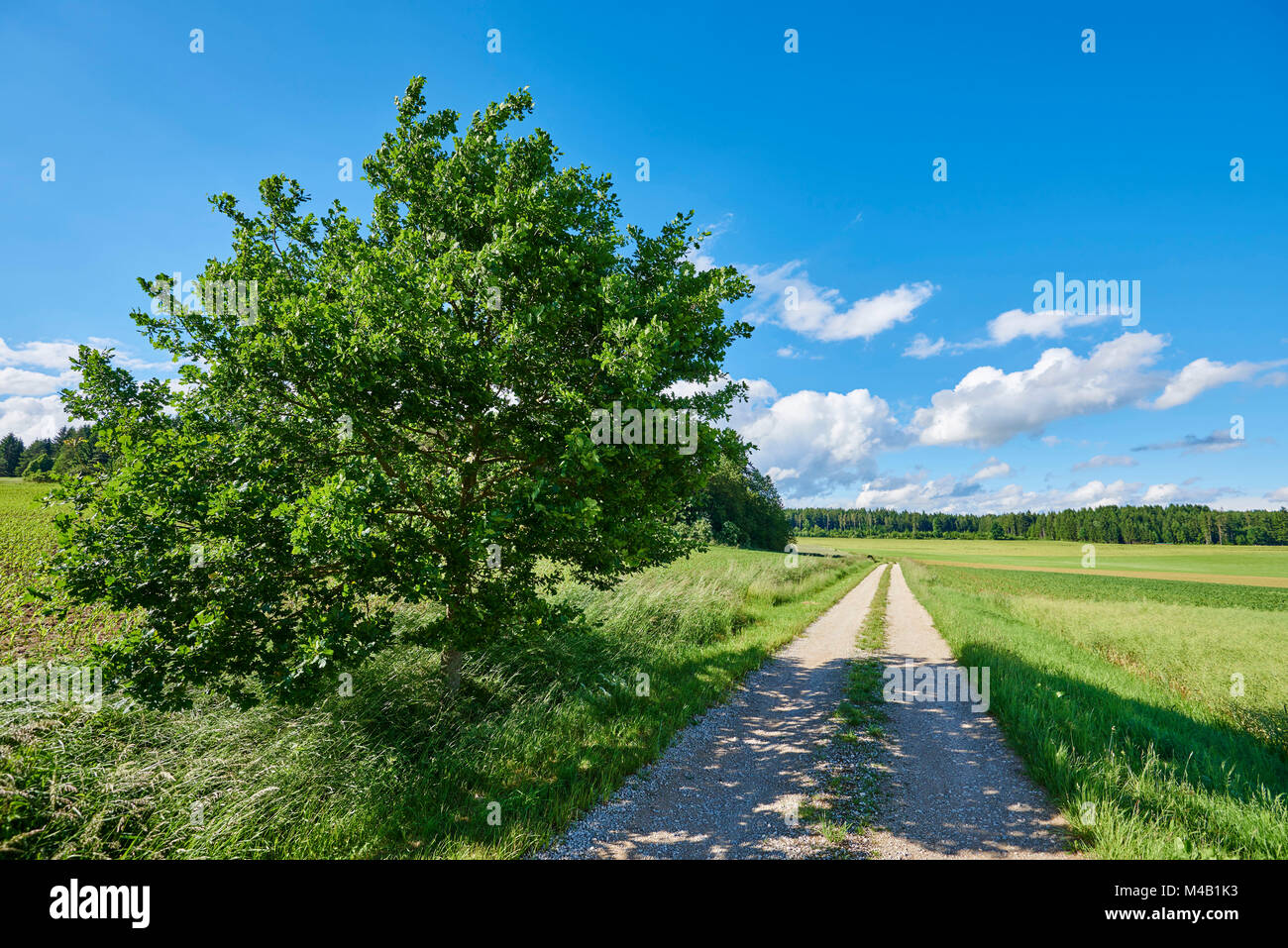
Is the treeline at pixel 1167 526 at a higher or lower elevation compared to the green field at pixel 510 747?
lower

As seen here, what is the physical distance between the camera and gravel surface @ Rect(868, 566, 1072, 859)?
521cm

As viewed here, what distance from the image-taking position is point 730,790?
662cm

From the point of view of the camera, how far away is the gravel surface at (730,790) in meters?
5.32

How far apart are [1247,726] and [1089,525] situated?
20946 cm

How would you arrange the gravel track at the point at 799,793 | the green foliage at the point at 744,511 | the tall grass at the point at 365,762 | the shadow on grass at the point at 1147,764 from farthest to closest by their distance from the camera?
the green foliage at the point at 744,511
the gravel track at the point at 799,793
the shadow on grass at the point at 1147,764
the tall grass at the point at 365,762

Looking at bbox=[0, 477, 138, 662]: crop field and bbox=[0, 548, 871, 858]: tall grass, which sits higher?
bbox=[0, 477, 138, 662]: crop field

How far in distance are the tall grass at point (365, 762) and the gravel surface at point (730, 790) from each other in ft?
1.25

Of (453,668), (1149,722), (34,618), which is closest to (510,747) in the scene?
(453,668)

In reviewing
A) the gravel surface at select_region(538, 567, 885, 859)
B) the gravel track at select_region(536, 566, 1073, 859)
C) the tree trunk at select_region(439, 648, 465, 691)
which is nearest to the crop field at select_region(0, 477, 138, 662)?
the tree trunk at select_region(439, 648, 465, 691)

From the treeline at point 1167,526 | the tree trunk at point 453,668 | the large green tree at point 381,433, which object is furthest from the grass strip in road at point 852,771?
the treeline at point 1167,526

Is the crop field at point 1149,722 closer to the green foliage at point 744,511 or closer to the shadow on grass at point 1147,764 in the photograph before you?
the shadow on grass at point 1147,764

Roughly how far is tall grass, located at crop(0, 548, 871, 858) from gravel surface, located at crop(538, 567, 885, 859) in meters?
0.38

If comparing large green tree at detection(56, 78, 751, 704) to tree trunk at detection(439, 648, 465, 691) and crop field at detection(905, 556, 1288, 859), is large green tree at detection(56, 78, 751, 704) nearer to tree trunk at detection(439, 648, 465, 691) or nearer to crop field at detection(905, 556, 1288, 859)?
tree trunk at detection(439, 648, 465, 691)
